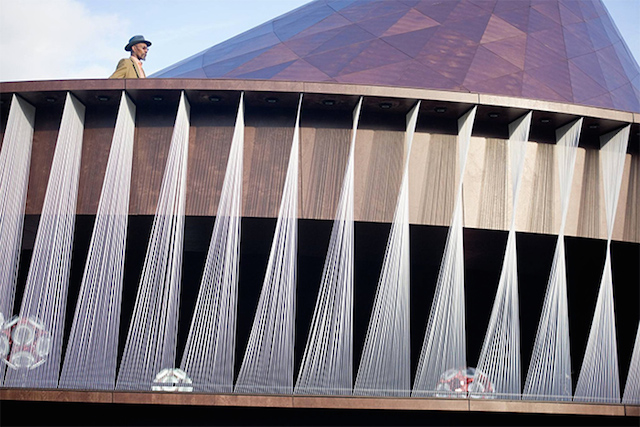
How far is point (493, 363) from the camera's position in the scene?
48.2ft

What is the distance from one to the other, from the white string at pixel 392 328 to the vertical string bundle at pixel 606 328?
10.3 feet

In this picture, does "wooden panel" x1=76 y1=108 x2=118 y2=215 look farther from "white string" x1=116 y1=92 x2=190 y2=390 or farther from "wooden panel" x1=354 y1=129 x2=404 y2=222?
"wooden panel" x1=354 y1=129 x2=404 y2=222

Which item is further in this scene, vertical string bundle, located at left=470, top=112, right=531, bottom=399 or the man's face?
the man's face

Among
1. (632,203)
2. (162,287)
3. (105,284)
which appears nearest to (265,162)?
(162,287)

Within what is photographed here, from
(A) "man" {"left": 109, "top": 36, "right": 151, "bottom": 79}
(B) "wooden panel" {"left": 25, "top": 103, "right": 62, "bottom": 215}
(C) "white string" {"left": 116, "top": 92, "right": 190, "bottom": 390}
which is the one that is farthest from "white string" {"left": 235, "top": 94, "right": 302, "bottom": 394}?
(B) "wooden panel" {"left": 25, "top": 103, "right": 62, "bottom": 215}

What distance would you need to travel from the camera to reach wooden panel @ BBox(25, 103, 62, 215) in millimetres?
15711

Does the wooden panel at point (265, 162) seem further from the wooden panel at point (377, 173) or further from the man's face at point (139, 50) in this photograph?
the man's face at point (139, 50)

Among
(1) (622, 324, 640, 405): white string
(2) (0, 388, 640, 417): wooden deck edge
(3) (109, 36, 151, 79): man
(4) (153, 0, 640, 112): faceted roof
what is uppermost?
(4) (153, 0, 640, 112): faceted roof

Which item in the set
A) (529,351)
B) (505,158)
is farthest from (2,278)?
(529,351)

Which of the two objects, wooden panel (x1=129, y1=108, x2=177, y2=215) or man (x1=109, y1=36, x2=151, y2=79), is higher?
man (x1=109, y1=36, x2=151, y2=79)

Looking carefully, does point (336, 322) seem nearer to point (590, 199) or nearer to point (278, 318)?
point (278, 318)

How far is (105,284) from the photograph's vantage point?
570 inches

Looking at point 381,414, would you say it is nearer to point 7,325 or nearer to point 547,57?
point 7,325

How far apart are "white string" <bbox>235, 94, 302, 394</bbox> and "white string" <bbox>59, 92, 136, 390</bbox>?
242cm
